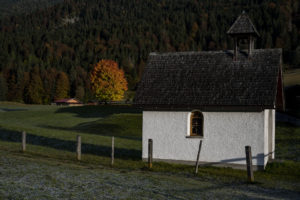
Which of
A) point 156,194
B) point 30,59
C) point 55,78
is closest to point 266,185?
point 156,194

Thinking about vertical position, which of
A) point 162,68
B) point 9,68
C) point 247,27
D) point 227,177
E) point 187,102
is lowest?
point 227,177

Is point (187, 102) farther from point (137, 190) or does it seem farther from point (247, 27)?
point (137, 190)

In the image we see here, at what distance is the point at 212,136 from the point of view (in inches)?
899

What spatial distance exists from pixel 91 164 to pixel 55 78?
13052 cm

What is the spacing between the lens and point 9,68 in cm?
15750

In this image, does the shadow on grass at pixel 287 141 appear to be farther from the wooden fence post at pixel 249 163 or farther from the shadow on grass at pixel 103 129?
the shadow on grass at pixel 103 129

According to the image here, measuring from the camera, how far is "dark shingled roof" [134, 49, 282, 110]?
2244cm

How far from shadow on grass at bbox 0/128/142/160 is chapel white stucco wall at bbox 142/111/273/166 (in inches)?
127

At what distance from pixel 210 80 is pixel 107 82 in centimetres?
6877

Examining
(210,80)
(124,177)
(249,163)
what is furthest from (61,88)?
(249,163)

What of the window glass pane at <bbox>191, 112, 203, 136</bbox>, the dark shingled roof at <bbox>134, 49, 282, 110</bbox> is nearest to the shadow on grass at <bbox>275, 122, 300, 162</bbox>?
the dark shingled roof at <bbox>134, 49, 282, 110</bbox>

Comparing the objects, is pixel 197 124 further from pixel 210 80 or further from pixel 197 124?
pixel 210 80

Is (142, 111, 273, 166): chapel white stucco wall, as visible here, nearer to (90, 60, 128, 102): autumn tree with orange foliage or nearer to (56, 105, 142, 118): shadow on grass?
(56, 105, 142, 118): shadow on grass

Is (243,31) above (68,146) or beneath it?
above
